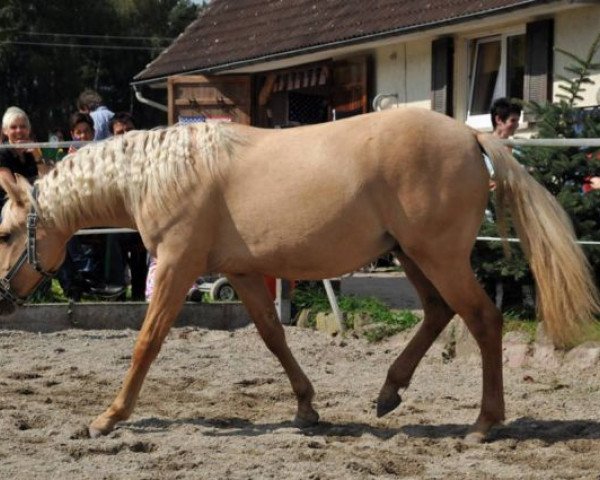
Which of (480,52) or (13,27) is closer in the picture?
(480,52)

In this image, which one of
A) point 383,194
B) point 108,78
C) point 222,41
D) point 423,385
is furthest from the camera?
point 108,78

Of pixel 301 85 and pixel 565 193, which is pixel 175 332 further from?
pixel 301 85

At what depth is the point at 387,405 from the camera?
618 cm

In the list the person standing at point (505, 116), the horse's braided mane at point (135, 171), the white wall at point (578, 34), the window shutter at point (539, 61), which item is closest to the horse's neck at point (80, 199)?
the horse's braided mane at point (135, 171)

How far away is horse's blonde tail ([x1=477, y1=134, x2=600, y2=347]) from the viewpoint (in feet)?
18.9

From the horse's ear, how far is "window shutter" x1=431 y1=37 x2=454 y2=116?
854 centimetres

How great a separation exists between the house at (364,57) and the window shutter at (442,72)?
1cm

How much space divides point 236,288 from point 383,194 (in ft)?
3.75

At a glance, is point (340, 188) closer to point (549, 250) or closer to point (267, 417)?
point (549, 250)

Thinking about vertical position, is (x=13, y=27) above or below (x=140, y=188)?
above

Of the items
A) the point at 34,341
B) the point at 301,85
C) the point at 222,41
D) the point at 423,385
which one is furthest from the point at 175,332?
the point at 222,41

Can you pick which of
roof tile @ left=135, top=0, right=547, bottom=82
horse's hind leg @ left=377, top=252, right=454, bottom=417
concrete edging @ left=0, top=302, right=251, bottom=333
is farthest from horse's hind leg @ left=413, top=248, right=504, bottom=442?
roof tile @ left=135, top=0, right=547, bottom=82

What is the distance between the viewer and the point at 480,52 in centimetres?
1416

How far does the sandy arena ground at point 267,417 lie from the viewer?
5004mm
